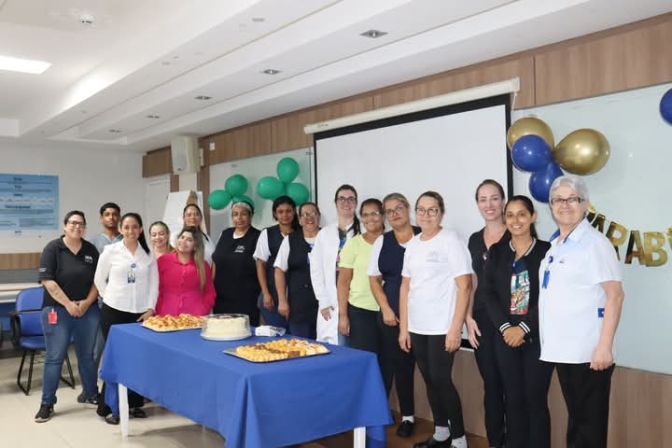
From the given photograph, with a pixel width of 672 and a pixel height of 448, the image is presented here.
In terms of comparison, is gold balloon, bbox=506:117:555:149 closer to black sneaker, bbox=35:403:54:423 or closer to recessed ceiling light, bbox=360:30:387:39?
recessed ceiling light, bbox=360:30:387:39

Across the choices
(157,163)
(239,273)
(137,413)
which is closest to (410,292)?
(239,273)

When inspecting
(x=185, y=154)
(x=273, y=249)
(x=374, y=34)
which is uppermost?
(x=374, y=34)

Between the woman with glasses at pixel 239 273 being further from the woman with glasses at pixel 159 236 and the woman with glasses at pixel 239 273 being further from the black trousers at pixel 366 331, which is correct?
the black trousers at pixel 366 331

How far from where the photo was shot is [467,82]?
4.17 meters

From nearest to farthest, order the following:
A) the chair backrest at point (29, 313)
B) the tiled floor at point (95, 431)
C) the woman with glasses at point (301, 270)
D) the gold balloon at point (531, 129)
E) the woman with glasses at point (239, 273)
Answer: the gold balloon at point (531, 129) → the tiled floor at point (95, 431) → the woman with glasses at point (301, 270) → the woman with glasses at point (239, 273) → the chair backrest at point (29, 313)

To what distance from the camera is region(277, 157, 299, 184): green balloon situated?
5500 mm

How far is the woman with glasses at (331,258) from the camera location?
4.30 meters

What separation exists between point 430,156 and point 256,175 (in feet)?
7.95

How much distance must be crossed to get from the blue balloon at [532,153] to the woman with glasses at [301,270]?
1709mm

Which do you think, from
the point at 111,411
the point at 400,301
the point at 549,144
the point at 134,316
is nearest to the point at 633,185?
the point at 549,144

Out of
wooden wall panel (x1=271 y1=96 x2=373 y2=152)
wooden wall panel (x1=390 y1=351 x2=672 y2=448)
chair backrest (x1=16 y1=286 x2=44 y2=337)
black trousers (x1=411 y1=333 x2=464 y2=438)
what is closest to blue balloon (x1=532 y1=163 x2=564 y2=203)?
black trousers (x1=411 y1=333 x2=464 y2=438)

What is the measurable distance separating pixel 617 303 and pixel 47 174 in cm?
733

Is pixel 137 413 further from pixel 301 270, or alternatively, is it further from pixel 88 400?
pixel 301 270

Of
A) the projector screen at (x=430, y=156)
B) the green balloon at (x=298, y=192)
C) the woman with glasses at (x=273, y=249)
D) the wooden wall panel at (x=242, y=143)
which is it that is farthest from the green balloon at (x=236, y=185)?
the woman with glasses at (x=273, y=249)
